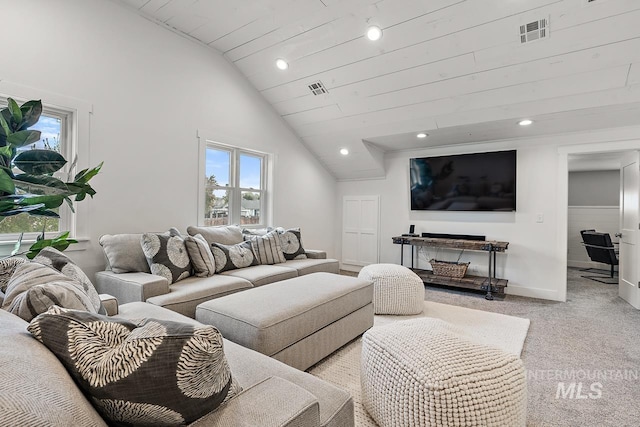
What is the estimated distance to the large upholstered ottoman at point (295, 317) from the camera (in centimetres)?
186

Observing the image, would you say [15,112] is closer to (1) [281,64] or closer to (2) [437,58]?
(1) [281,64]

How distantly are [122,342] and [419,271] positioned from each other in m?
4.49

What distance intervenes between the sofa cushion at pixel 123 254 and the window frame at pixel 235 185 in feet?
3.27

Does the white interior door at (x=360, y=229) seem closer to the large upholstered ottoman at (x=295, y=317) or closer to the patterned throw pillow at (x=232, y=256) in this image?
the patterned throw pillow at (x=232, y=256)

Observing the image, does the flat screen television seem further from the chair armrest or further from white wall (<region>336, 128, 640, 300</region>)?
the chair armrest

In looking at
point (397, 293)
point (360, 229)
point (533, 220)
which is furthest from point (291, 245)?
point (533, 220)

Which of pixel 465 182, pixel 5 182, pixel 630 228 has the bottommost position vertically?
pixel 630 228

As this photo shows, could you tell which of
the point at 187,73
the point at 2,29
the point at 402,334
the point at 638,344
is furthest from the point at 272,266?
the point at 638,344

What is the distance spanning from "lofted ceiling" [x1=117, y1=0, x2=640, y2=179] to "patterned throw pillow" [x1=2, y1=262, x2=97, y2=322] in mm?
2855

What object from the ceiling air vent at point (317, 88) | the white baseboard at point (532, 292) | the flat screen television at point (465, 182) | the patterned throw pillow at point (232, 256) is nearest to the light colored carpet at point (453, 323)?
the white baseboard at point (532, 292)

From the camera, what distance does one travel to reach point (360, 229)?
223 inches

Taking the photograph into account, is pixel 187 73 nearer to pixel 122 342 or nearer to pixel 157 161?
pixel 157 161

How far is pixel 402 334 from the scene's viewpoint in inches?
67.0

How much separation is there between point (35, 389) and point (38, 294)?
55cm
